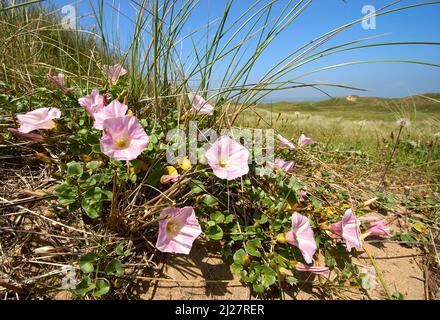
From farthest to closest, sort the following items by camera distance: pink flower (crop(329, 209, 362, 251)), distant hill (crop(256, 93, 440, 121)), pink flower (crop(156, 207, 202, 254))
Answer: distant hill (crop(256, 93, 440, 121)), pink flower (crop(329, 209, 362, 251)), pink flower (crop(156, 207, 202, 254))

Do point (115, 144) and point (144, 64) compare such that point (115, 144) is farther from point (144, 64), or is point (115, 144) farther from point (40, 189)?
point (144, 64)

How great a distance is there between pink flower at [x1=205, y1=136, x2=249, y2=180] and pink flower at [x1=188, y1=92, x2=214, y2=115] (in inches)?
11.9

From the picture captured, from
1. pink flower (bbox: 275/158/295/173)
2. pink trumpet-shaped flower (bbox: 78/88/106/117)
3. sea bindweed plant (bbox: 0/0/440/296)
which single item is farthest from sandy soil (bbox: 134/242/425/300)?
pink trumpet-shaped flower (bbox: 78/88/106/117)

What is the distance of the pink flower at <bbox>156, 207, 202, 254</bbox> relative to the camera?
1006mm

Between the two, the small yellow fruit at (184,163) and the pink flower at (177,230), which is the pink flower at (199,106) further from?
Answer: the pink flower at (177,230)

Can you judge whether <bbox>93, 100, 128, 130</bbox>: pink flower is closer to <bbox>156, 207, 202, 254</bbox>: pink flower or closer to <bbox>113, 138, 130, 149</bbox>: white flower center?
<bbox>113, 138, 130, 149</bbox>: white flower center

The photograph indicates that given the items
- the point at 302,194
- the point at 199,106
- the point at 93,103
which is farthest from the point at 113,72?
the point at 302,194

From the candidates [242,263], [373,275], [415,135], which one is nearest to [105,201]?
[242,263]

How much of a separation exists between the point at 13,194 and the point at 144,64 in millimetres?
898

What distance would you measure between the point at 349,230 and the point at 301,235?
257mm

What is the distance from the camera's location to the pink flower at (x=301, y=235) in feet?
3.67

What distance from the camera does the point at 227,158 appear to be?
1.23m

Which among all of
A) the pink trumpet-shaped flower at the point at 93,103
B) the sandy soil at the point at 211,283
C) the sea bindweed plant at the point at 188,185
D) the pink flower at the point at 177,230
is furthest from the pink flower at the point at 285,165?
the pink trumpet-shaped flower at the point at 93,103

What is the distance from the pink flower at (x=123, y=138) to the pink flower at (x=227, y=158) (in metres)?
0.27
